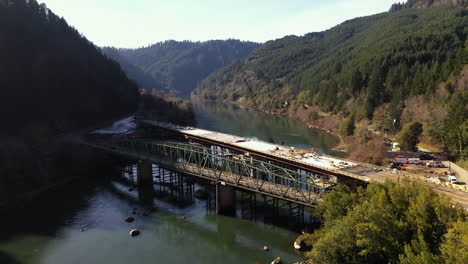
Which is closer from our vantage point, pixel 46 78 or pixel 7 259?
pixel 7 259

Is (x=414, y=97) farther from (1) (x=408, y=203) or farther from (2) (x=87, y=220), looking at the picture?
(2) (x=87, y=220)

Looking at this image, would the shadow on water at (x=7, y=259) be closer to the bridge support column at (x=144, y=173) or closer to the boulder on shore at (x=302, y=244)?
the bridge support column at (x=144, y=173)

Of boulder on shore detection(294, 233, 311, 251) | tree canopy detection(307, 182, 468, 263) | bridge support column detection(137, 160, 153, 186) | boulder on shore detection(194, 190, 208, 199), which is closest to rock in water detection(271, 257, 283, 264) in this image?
boulder on shore detection(294, 233, 311, 251)

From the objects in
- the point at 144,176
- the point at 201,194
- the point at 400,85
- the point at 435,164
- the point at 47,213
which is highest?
the point at 400,85

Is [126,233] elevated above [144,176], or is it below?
below

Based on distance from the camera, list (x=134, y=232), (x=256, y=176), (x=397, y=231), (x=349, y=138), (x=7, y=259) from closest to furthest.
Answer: (x=397, y=231)
(x=7, y=259)
(x=134, y=232)
(x=256, y=176)
(x=349, y=138)

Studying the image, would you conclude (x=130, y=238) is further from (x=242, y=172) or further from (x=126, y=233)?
(x=242, y=172)

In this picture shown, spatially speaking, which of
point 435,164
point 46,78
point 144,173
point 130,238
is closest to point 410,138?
point 435,164
